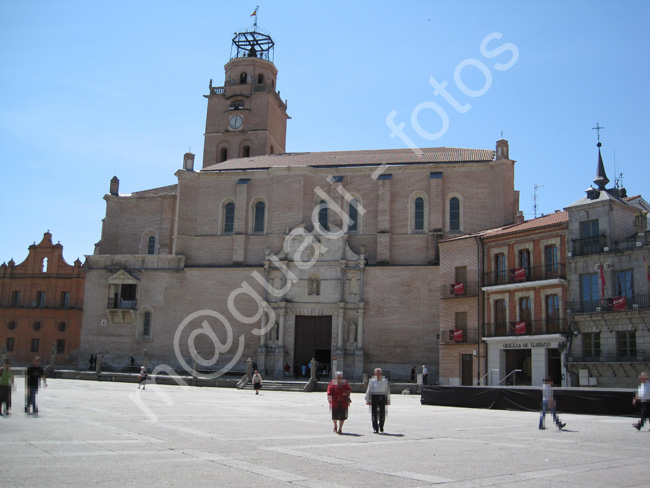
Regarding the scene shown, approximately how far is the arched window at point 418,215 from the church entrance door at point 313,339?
29.3 feet

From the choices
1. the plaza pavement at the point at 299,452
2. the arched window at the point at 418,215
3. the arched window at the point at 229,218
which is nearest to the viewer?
the plaza pavement at the point at 299,452

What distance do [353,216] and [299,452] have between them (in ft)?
126

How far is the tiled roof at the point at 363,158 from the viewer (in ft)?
162

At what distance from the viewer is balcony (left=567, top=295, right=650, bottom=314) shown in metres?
31.2

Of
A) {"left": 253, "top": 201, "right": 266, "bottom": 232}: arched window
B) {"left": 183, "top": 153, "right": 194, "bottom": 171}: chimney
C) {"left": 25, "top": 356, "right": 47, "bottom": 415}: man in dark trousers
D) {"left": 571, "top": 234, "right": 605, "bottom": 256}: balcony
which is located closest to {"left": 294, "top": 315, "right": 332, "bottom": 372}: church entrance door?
{"left": 253, "top": 201, "right": 266, "bottom": 232}: arched window

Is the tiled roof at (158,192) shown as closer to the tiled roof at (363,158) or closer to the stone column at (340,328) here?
the tiled roof at (363,158)

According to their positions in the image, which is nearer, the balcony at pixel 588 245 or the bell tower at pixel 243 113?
the balcony at pixel 588 245

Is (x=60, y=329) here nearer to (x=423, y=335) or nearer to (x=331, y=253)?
(x=331, y=253)

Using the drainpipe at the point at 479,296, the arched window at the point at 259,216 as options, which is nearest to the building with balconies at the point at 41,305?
the arched window at the point at 259,216

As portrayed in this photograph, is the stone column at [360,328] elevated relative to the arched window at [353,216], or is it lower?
lower

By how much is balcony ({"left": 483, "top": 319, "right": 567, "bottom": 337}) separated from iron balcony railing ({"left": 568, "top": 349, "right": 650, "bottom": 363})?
1.38 m

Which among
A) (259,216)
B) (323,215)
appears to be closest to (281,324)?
(323,215)

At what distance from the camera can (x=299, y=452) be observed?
11641 millimetres

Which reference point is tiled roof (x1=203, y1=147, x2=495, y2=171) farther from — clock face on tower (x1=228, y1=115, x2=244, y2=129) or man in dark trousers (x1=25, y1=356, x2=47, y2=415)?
man in dark trousers (x1=25, y1=356, x2=47, y2=415)
